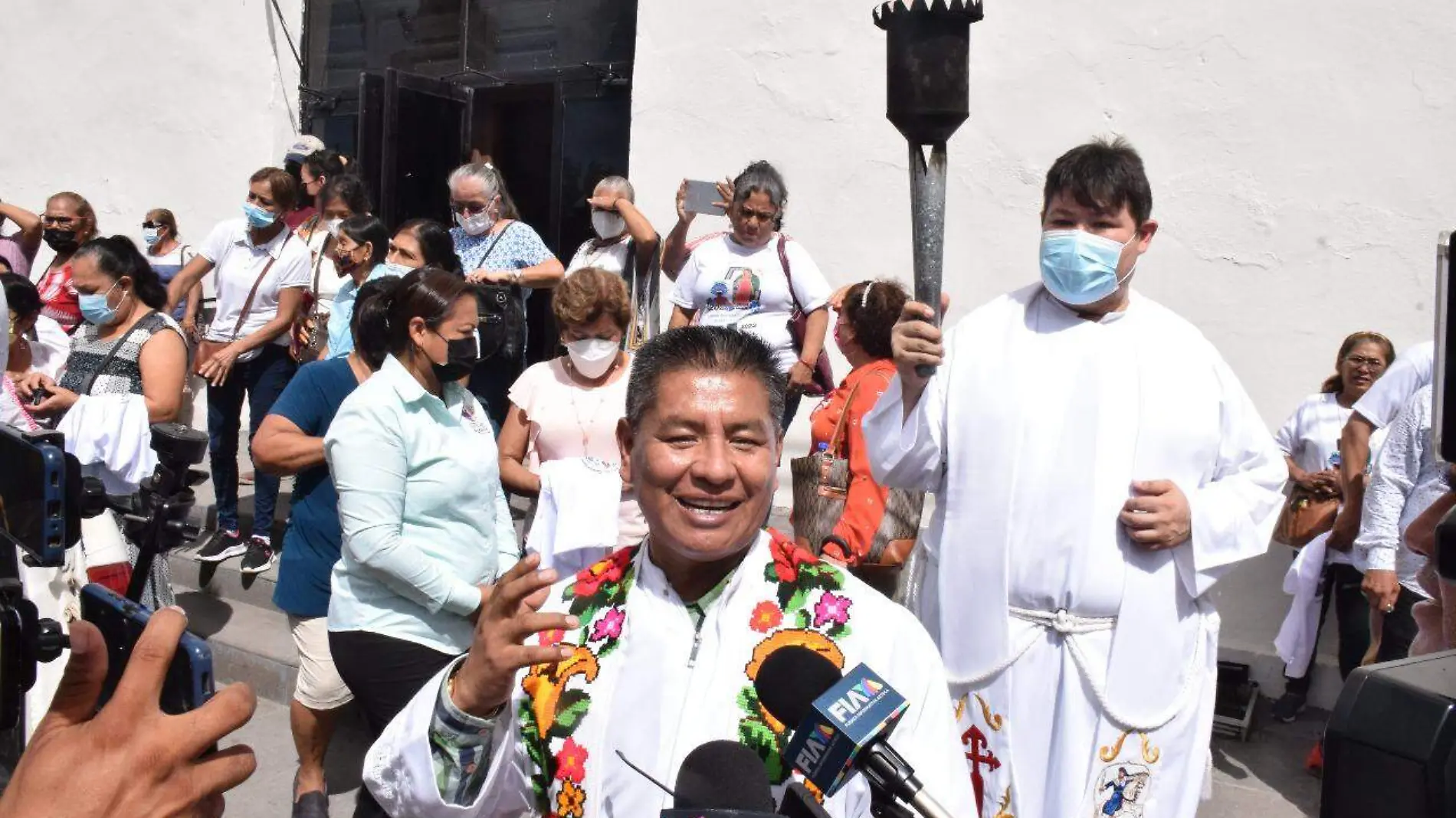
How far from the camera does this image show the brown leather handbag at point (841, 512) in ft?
13.5

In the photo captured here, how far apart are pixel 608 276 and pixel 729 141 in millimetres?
3046

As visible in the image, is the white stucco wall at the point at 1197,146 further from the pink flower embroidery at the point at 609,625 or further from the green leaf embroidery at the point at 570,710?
the green leaf embroidery at the point at 570,710

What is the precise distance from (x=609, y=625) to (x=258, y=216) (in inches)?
242

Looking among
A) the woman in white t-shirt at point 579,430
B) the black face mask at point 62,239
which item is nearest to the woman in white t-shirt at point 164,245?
the black face mask at point 62,239

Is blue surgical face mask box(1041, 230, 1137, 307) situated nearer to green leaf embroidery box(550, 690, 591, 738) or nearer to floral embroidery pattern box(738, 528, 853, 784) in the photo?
floral embroidery pattern box(738, 528, 853, 784)

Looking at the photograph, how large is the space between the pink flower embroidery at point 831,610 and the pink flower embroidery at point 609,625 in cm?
31

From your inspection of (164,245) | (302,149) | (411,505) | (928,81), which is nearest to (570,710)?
(928,81)

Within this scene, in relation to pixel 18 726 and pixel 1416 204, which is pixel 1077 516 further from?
pixel 1416 204

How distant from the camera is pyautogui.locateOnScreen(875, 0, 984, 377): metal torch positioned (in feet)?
7.51

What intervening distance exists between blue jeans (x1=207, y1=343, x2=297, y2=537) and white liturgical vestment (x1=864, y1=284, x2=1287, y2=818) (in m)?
5.14

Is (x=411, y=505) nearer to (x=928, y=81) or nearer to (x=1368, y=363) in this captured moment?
(x=928, y=81)

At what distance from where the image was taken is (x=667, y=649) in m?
2.04

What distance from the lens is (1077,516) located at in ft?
9.91

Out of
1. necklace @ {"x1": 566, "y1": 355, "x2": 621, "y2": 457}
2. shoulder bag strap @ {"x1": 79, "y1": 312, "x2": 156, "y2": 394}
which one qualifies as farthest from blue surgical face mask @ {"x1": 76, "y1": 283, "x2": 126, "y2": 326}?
necklace @ {"x1": 566, "y1": 355, "x2": 621, "y2": 457}
